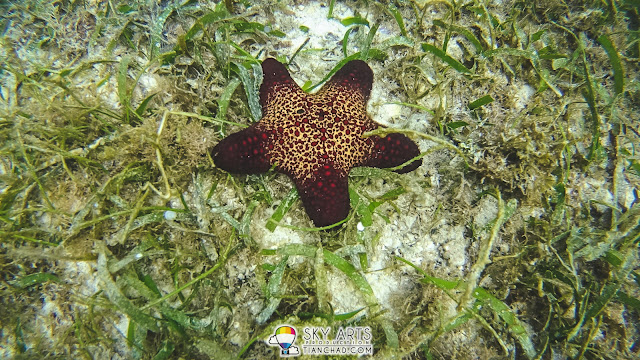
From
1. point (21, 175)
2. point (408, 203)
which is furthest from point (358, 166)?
point (21, 175)

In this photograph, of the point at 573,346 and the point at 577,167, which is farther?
the point at 577,167

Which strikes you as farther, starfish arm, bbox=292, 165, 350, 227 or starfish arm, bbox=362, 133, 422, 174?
starfish arm, bbox=362, 133, 422, 174

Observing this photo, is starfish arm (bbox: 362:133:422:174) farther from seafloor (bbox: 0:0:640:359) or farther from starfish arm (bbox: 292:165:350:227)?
starfish arm (bbox: 292:165:350:227)

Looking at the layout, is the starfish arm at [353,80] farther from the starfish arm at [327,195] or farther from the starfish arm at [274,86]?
Result: the starfish arm at [327,195]

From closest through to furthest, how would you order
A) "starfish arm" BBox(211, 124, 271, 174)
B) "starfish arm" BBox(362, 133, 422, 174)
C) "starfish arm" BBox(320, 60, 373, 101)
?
"starfish arm" BBox(211, 124, 271, 174)
"starfish arm" BBox(362, 133, 422, 174)
"starfish arm" BBox(320, 60, 373, 101)

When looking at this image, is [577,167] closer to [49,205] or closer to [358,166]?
[358,166]

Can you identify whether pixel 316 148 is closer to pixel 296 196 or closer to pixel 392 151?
pixel 296 196

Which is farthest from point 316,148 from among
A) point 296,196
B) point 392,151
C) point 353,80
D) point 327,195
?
point 353,80

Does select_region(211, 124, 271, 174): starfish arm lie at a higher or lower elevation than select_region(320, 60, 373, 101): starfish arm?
lower

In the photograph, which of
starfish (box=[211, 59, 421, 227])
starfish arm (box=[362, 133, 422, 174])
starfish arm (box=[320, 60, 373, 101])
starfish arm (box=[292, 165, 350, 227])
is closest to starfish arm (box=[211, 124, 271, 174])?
starfish (box=[211, 59, 421, 227])
